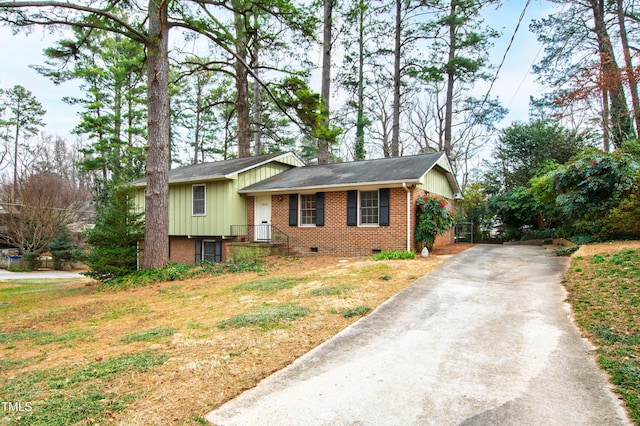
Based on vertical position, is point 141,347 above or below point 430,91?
below

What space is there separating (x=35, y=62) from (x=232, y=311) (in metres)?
17.1

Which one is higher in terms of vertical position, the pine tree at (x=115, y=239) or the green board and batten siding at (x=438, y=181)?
the green board and batten siding at (x=438, y=181)

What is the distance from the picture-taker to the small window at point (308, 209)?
1340 cm

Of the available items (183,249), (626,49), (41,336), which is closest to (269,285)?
(41,336)

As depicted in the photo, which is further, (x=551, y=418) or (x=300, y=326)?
(x=300, y=326)

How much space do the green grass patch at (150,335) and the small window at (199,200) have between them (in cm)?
1039

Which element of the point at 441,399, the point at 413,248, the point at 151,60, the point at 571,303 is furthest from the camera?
the point at 413,248

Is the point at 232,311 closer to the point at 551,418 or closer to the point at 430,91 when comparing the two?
the point at 551,418

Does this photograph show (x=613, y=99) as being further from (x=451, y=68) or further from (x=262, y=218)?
(x=262, y=218)

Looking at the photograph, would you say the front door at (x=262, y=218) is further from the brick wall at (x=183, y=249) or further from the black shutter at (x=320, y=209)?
the black shutter at (x=320, y=209)

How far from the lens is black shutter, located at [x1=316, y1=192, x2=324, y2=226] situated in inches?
512

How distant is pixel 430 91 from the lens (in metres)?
25.6

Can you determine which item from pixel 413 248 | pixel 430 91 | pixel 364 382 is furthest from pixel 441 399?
pixel 430 91

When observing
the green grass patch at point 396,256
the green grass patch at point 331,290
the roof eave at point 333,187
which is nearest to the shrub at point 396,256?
the green grass patch at point 396,256
